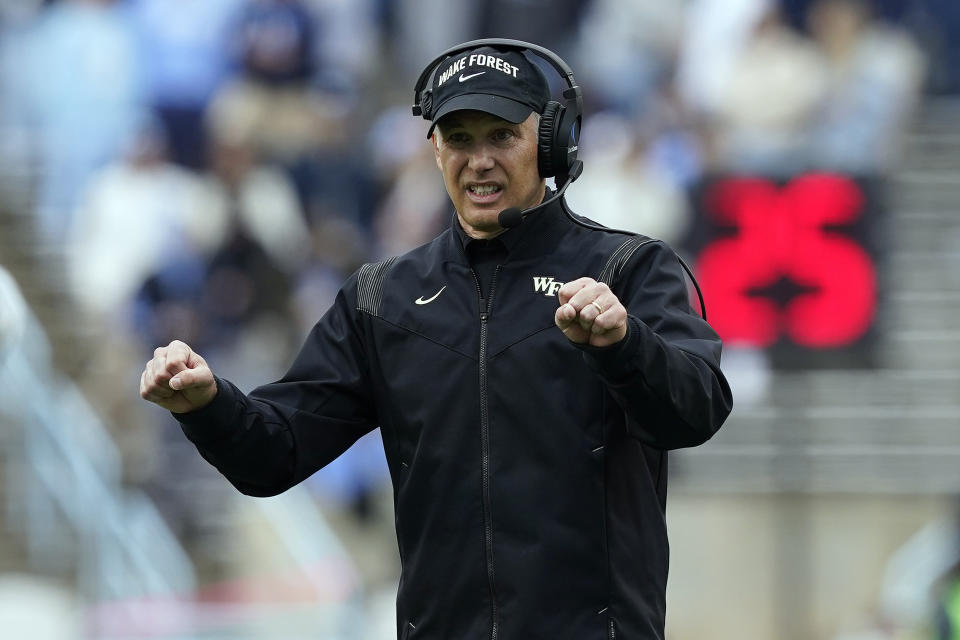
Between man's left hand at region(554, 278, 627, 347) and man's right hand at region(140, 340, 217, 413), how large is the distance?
66 cm

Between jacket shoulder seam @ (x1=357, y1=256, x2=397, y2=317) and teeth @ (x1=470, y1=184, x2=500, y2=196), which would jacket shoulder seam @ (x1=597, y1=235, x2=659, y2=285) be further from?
jacket shoulder seam @ (x1=357, y1=256, x2=397, y2=317)

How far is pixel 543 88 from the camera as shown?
11.0 feet

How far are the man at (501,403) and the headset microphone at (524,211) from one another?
3 cm

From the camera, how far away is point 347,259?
9.91 metres

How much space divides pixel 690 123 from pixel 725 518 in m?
2.18

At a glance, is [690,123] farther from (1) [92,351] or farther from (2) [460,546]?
(2) [460,546]

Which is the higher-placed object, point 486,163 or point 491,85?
point 491,85

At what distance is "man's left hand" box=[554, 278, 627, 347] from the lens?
2.87 m

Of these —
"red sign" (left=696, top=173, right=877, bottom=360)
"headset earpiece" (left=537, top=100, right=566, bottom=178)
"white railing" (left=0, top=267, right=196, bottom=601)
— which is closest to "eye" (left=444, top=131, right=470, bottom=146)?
"headset earpiece" (left=537, top=100, right=566, bottom=178)

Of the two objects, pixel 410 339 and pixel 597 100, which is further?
pixel 597 100

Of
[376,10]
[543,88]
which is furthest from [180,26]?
[543,88]

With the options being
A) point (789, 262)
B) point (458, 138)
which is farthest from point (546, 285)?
point (789, 262)

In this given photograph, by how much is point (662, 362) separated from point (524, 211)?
1.54 feet

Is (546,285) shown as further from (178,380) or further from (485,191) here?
(178,380)
